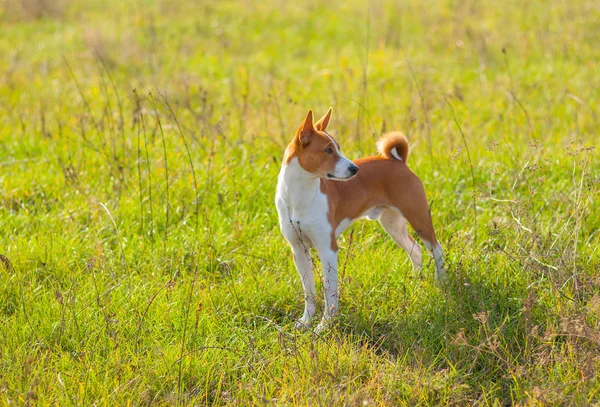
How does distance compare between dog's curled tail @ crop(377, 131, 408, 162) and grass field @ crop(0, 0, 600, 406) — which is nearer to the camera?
grass field @ crop(0, 0, 600, 406)

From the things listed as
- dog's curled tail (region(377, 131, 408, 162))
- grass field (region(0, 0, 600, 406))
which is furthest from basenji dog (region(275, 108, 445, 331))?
grass field (region(0, 0, 600, 406))

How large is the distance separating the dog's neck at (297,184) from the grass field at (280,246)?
35 cm

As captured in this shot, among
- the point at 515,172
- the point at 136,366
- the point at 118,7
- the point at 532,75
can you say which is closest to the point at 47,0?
the point at 118,7

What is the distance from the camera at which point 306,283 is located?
14.3 feet

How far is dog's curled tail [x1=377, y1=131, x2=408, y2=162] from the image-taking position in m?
4.64

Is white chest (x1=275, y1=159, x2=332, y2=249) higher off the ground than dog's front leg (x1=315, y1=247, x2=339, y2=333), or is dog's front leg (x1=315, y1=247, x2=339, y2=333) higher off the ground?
white chest (x1=275, y1=159, x2=332, y2=249)

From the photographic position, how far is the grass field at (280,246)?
361 cm

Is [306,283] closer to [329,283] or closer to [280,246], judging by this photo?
[329,283]

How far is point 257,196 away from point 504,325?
7.91 feet

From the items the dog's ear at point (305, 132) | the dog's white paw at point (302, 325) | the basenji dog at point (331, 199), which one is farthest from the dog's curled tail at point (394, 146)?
the dog's white paw at point (302, 325)

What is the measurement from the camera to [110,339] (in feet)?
12.5

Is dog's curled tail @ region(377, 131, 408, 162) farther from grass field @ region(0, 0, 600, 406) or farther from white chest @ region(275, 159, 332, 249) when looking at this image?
white chest @ region(275, 159, 332, 249)

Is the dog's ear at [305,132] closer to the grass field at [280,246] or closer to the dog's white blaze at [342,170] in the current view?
the dog's white blaze at [342,170]

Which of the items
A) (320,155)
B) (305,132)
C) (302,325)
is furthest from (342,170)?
(302,325)
